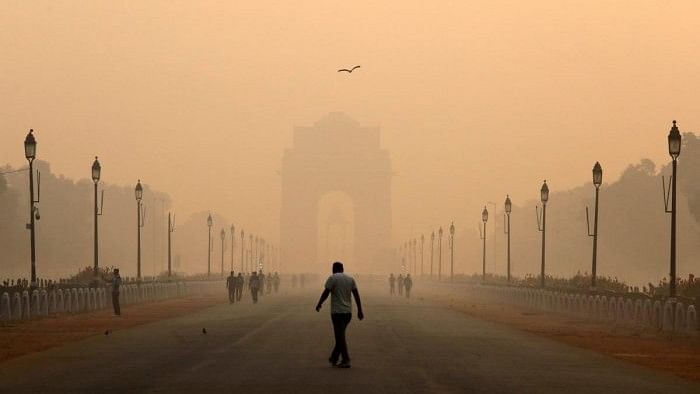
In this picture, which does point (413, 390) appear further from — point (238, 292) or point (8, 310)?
point (238, 292)

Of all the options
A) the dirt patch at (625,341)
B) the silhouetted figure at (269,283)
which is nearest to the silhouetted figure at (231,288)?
A: the dirt patch at (625,341)

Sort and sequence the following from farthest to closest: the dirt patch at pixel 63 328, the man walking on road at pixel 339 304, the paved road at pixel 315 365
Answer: the dirt patch at pixel 63 328, the man walking on road at pixel 339 304, the paved road at pixel 315 365

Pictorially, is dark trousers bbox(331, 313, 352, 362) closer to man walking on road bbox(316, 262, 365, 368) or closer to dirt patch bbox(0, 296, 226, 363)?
man walking on road bbox(316, 262, 365, 368)

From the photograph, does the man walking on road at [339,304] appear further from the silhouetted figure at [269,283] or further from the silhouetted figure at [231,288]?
the silhouetted figure at [269,283]

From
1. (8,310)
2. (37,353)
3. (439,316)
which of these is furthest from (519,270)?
(37,353)

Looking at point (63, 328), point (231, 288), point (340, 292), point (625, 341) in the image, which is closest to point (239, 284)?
point (231, 288)
